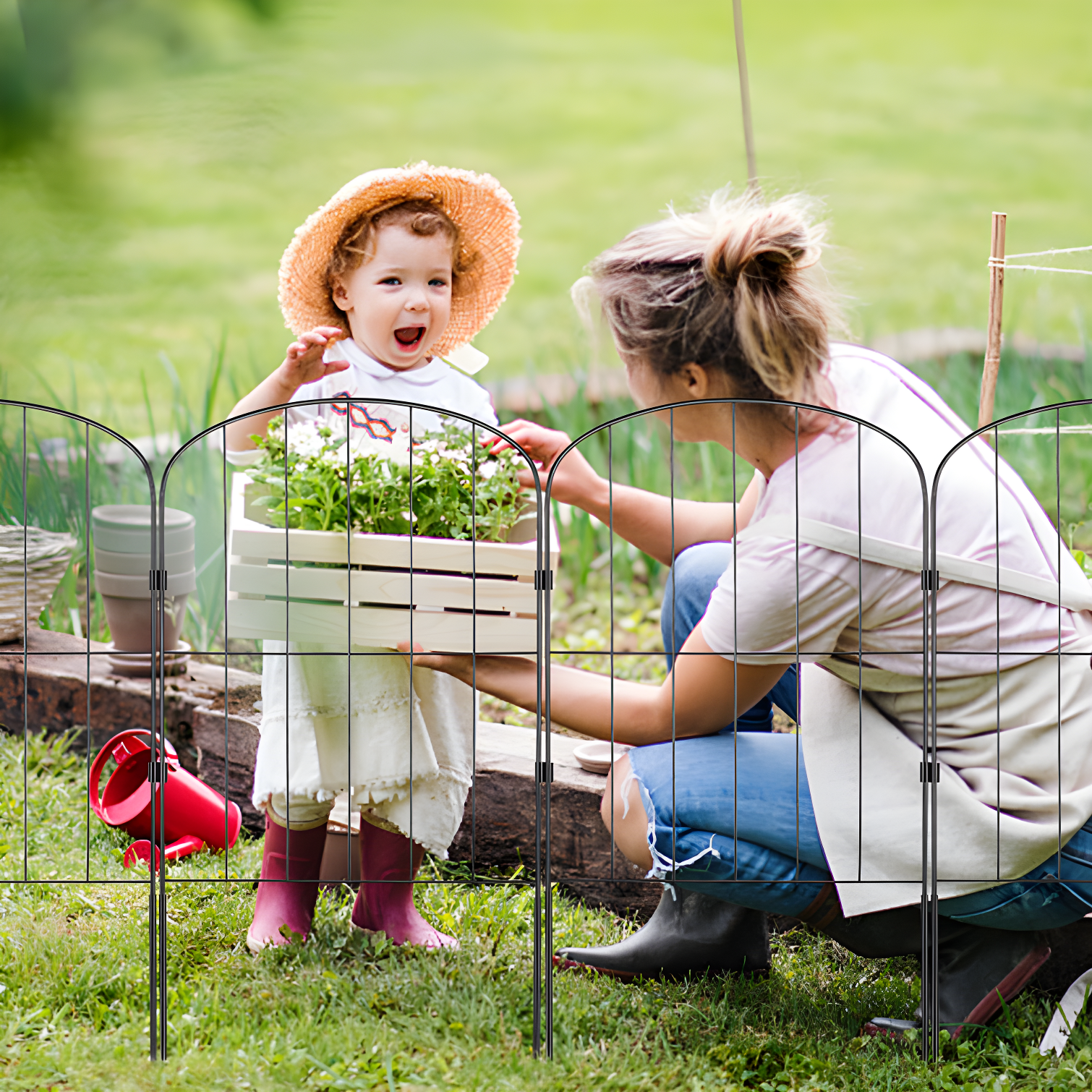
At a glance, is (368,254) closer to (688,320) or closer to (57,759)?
(688,320)

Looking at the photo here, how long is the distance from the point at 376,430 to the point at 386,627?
0.60m

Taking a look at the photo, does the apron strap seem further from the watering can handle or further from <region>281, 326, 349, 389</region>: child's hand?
the watering can handle

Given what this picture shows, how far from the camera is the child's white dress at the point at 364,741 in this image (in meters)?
2.01

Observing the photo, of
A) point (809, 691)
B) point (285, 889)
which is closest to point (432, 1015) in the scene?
point (285, 889)

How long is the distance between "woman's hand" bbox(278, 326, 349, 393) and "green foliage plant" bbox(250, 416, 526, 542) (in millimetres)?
313

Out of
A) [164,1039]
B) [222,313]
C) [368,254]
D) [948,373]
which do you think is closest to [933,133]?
[948,373]

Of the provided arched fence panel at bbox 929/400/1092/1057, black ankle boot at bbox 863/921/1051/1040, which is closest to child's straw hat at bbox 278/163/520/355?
arched fence panel at bbox 929/400/1092/1057

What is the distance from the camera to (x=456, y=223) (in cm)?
252

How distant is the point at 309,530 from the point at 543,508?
40cm

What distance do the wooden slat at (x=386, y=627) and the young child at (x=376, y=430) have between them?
47mm

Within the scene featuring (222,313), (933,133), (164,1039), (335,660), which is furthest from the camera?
(933,133)

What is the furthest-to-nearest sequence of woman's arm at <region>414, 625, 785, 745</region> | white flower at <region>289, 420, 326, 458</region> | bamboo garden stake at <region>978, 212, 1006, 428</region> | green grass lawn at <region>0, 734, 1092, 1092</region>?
bamboo garden stake at <region>978, 212, 1006, 428</region>, white flower at <region>289, 420, 326, 458</region>, woman's arm at <region>414, 625, 785, 745</region>, green grass lawn at <region>0, 734, 1092, 1092</region>

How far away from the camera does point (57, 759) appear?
9.53 feet

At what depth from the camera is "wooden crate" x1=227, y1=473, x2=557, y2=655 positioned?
1.86m
